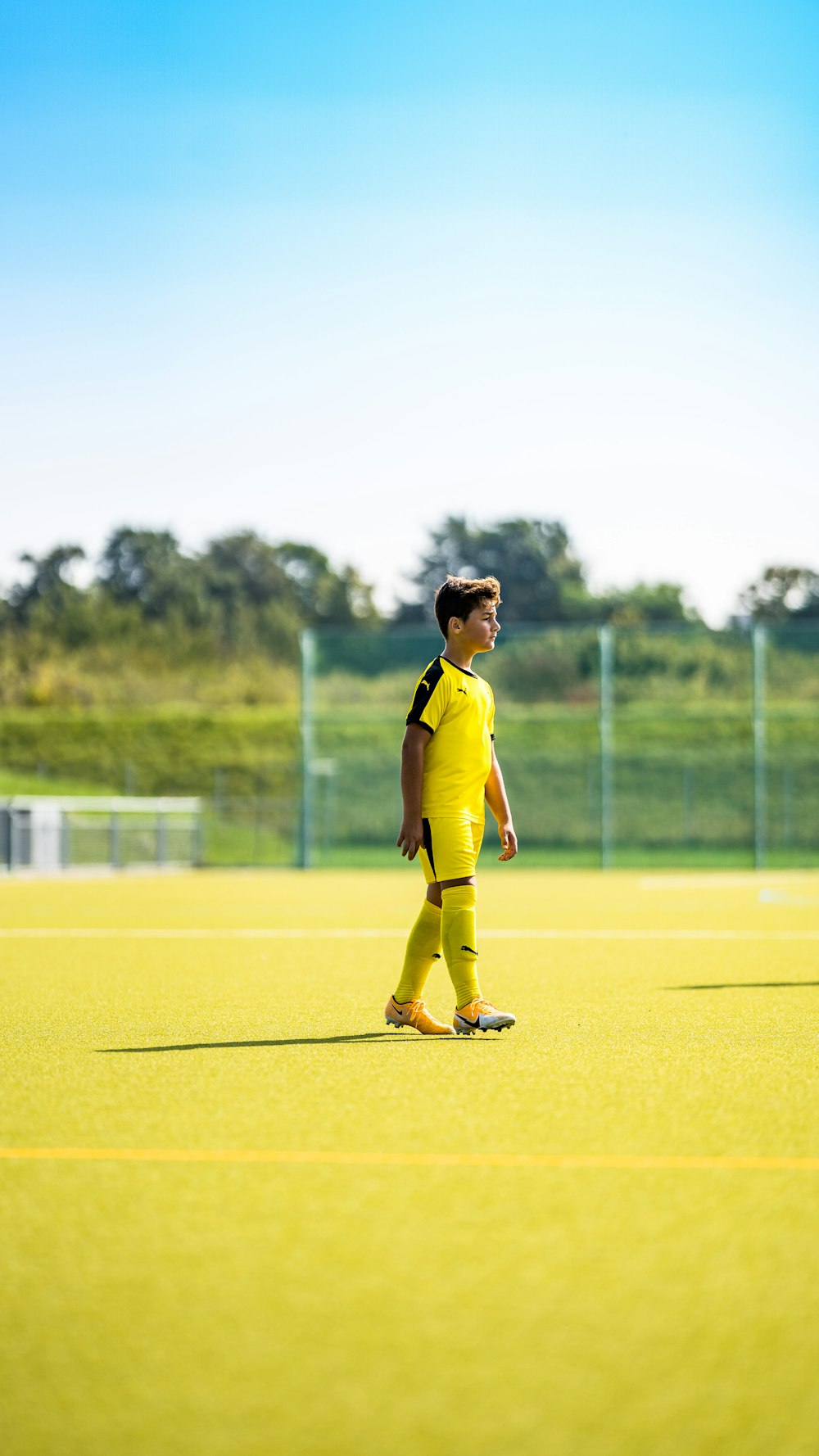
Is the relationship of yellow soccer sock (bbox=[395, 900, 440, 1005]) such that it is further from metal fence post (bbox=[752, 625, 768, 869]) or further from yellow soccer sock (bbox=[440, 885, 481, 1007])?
metal fence post (bbox=[752, 625, 768, 869])

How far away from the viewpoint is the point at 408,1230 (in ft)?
10.6

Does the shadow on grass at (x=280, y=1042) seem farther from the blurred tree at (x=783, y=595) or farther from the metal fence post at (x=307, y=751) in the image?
the blurred tree at (x=783, y=595)

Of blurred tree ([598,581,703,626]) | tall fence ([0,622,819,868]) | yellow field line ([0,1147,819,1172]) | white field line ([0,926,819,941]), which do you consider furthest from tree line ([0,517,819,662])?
yellow field line ([0,1147,819,1172])

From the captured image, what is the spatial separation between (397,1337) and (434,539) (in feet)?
219

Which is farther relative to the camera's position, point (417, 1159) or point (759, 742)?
point (759, 742)

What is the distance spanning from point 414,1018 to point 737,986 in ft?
8.01

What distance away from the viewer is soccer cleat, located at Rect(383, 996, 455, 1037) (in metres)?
6.03

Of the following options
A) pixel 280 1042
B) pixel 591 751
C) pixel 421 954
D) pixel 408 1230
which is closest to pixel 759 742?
pixel 591 751

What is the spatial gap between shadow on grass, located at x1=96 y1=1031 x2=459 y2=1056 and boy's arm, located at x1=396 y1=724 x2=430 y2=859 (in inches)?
25.6

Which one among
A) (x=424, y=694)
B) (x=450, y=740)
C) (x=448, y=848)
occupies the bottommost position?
(x=448, y=848)

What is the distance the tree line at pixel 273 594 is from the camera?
60750 mm

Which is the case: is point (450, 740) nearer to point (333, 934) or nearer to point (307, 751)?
point (333, 934)

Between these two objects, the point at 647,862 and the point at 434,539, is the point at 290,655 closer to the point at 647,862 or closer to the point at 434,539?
the point at 434,539

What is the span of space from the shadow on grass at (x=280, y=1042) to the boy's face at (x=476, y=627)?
1391 mm
